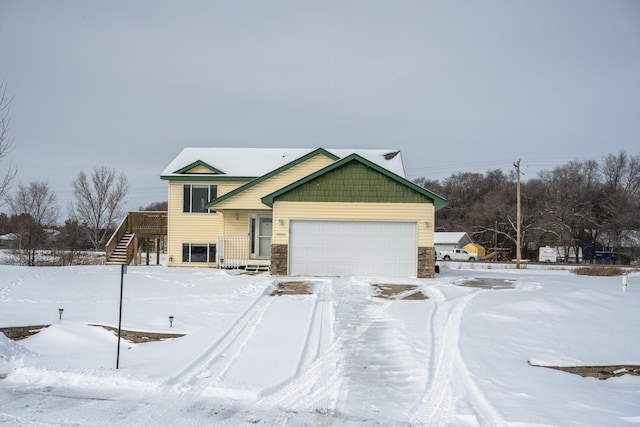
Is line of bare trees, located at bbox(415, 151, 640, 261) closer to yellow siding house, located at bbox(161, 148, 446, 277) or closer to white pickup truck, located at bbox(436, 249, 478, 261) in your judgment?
white pickup truck, located at bbox(436, 249, 478, 261)

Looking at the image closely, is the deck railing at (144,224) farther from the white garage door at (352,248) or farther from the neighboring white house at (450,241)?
the neighboring white house at (450,241)

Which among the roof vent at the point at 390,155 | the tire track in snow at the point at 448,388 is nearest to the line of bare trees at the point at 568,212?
the roof vent at the point at 390,155

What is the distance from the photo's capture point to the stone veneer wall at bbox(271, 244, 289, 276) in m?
18.2

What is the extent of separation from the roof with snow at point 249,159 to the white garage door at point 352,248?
593 cm

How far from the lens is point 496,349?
8680 millimetres

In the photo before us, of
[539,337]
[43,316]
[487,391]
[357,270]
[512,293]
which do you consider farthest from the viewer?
[357,270]

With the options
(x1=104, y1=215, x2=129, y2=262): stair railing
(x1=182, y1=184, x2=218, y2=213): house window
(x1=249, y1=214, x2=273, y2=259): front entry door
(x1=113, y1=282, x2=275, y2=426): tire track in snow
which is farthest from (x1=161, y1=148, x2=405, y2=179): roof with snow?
(x1=113, y1=282, x2=275, y2=426): tire track in snow

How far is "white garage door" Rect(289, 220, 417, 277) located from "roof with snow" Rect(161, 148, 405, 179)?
19.4 feet

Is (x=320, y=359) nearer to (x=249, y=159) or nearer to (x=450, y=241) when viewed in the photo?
(x=249, y=159)

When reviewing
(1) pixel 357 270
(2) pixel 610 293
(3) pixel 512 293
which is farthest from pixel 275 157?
(2) pixel 610 293

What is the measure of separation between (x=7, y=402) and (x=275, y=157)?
798 inches

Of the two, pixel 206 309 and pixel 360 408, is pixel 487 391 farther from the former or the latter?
pixel 206 309

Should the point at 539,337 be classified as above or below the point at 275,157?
below

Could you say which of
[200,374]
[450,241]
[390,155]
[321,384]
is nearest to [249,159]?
[390,155]
